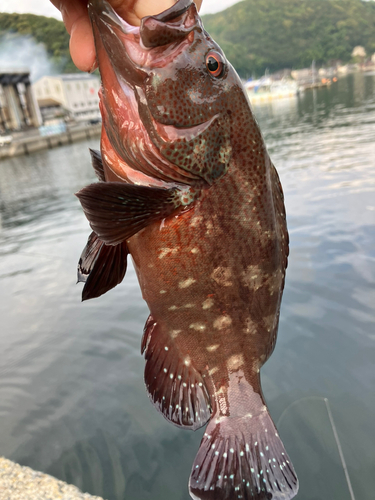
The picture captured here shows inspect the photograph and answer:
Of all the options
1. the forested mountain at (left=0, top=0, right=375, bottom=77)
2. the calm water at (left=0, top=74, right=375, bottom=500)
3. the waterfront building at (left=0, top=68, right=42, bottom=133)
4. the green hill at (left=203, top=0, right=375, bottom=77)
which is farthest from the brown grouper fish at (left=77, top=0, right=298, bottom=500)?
the green hill at (left=203, top=0, right=375, bottom=77)

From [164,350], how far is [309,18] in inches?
6950

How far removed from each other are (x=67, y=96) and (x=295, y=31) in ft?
350

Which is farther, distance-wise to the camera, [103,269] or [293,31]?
[293,31]

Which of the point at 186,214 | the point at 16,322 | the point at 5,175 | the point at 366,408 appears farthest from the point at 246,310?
the point at 5,175

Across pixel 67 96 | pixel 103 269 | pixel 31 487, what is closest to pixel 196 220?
pixel 103 269

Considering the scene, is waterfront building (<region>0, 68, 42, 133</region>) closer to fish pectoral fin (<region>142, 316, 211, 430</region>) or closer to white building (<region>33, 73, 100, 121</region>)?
white building (<region>33, 73, 100, 121</region>)

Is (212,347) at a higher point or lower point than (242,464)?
higher

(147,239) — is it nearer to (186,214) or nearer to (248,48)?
(186,214)

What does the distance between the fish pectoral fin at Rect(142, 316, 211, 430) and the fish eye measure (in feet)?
3.64

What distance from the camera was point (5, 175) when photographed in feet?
88.1

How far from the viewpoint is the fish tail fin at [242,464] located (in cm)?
165

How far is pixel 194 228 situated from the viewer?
156 cm

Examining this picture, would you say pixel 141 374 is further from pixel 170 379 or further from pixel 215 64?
pixel 215 64

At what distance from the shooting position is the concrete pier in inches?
114
